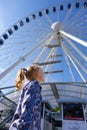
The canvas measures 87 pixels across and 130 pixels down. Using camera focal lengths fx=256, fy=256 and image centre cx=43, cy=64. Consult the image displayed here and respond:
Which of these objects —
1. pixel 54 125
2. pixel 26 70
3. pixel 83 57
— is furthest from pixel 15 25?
pixel 26 70

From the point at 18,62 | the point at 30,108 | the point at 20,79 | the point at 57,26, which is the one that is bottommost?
the point at 30,108

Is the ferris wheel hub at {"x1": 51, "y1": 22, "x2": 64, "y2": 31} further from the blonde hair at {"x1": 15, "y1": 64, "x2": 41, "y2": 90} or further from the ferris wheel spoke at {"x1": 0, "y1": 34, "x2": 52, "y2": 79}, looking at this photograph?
the blonde hair at {"x1": 15, "y1": 64, "x2": 41, "y2": 90}

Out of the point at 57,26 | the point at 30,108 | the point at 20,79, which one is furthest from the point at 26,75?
the point at 57,26

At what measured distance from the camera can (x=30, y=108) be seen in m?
2.69

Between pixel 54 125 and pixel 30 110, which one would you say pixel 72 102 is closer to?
pixel 54 125

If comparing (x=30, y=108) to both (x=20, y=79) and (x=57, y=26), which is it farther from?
(x=57, y=26)

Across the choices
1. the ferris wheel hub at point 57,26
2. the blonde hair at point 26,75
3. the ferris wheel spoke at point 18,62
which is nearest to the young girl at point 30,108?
the blonde hair at point 26,75

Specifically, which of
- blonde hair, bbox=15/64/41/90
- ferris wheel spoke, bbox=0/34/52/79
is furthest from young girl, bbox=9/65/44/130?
ferris wheel spoke, bbox=0/34/52/79

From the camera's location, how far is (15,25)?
22.8 metres

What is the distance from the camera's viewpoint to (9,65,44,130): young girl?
2611 millimetres

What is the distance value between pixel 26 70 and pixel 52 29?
60.8ft

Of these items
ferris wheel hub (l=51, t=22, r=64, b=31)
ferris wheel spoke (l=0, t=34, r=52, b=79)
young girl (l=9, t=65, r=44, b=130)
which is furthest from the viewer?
ferris wheel hub (l=51, t=22, r=64, b=31)

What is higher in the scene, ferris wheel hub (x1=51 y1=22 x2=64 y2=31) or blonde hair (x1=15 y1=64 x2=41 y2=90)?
ferris wheel hub (x1=51 y1=22 x2=64 y2=31)

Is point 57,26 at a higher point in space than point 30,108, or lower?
higher
